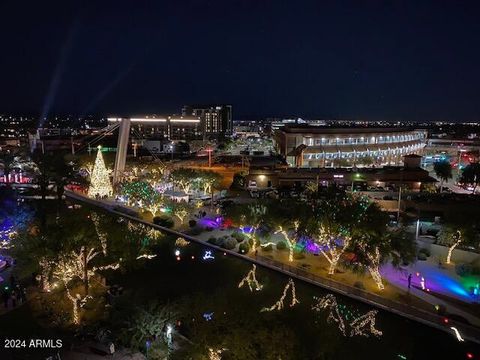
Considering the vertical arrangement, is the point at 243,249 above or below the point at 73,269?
below

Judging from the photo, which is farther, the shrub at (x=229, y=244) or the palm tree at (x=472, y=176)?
the palm tree at (x=472, y=176)

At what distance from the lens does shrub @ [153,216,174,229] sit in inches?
1001

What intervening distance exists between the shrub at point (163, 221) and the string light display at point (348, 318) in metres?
12.0

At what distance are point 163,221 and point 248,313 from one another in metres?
16.2

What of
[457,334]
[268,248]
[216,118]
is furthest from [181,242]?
[216,118]

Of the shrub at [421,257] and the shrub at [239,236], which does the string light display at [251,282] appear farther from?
the shrub at [421,257]

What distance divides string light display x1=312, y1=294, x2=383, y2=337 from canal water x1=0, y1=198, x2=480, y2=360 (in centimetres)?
3

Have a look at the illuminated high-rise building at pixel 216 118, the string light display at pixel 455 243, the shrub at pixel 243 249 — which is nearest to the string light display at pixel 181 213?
the shrub at pixel 243 249

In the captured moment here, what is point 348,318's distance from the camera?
14.7 meters

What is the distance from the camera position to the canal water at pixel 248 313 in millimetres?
9750

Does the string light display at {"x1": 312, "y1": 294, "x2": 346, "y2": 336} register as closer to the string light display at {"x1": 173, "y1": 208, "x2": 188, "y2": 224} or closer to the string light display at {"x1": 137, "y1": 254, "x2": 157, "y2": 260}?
the string light display at {"x1": 137, "y1": 254, "x2": 157, "y2": 260}

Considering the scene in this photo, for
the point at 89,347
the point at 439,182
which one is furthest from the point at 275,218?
the point at 439,182

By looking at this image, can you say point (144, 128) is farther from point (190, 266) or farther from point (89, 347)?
point (89, 347)

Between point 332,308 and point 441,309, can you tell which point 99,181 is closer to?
point 332,308
